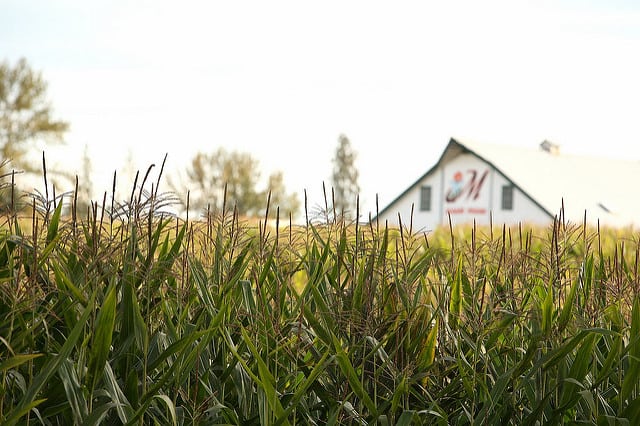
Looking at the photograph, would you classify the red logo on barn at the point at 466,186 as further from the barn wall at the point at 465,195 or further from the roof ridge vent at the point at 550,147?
the roof ridge vent at the point at 550,147

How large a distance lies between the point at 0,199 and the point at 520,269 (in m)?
1.79

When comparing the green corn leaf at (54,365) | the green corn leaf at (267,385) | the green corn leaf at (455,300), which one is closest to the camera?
the green corn leaf at (54,365)

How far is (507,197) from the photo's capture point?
41.9 m

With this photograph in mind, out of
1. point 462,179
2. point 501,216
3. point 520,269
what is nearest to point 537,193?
point 501,216

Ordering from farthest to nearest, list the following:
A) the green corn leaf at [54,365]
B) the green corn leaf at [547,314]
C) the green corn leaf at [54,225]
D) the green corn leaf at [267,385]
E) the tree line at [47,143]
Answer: the tree line at [47,143] < the green corn leaf at [54,225] < the green corn leaf at [547,314] < the green corn leaf at [267,385] < the green corn leaf at [54,365]

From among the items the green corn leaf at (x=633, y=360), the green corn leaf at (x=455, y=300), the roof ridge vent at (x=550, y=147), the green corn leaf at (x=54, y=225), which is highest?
the roof ridge vent at (x=550, y=147)

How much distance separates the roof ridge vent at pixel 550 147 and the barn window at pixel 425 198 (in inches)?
276

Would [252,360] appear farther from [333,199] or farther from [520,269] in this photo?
[520,269]

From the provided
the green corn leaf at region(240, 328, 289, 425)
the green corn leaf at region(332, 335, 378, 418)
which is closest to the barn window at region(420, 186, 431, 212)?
the green corn leaf at region(332, 335, 378, 418)

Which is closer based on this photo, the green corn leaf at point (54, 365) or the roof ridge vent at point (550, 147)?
the green corn leaf at point (54, 365)

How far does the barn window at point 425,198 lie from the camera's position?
46656mm

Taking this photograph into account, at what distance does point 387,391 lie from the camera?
2.36 metres

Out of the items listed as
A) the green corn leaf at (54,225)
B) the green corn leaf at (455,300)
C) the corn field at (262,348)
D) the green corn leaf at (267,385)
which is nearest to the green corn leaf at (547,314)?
the corn field at (262,348)

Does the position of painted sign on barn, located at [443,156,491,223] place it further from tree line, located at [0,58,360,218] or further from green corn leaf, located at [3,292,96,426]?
green corn leaf, located at [3,292,96,426]
